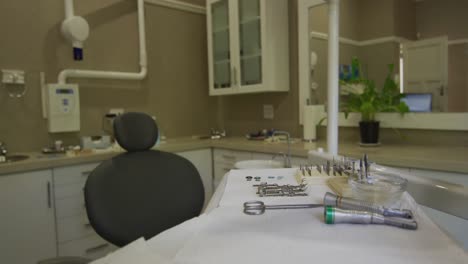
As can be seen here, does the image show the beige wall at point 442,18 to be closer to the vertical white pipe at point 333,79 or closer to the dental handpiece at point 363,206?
the vertical white pipe at point 333,79

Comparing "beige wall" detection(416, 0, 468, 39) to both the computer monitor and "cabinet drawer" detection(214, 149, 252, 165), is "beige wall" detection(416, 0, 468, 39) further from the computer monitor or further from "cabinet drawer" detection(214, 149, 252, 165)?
"cabinet drawer" detection(214, 149, 252, 165)

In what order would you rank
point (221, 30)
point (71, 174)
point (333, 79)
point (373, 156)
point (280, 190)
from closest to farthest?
point (280, 190) < point (333, 79) < point (373, 156) < point (71, 174) < point (221, 30)

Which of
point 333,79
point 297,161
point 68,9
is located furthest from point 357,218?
point 68,9

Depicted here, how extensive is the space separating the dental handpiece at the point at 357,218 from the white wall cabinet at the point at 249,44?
2084 mm

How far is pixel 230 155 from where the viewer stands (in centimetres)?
276

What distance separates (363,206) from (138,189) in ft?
2.93

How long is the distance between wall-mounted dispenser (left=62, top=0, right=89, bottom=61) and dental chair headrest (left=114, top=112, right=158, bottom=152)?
1355 mm

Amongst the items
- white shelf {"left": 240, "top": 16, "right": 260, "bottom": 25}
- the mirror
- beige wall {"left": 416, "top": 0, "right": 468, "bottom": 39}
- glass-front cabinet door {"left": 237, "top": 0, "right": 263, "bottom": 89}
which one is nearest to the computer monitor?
the mirror

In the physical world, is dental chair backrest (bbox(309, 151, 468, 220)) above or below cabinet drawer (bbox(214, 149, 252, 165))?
above

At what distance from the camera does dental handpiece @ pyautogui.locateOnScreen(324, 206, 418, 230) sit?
2.49 feet

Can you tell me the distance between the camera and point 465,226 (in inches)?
61.4

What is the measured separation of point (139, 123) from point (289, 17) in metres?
1.91

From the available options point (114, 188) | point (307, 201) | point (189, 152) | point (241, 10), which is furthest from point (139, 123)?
point (241, 10)

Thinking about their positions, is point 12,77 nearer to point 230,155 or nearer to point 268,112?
point 230,155
